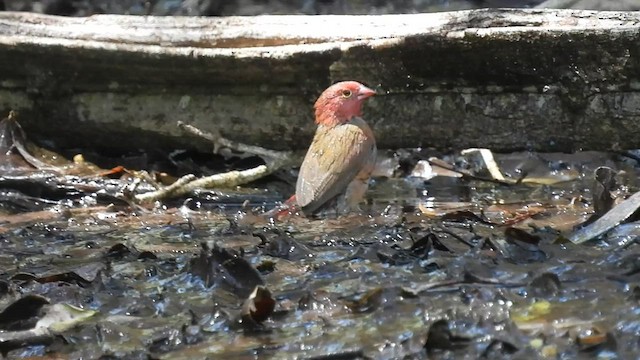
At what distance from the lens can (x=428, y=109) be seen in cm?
661

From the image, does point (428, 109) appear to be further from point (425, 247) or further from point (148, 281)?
point (148, 281)

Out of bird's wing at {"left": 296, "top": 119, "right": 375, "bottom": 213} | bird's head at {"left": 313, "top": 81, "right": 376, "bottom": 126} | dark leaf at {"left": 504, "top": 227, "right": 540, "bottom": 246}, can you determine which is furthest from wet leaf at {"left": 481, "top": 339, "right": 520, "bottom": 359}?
bird's head at {"left": 313, "top": 81, "right": 376, "bottom": 126}

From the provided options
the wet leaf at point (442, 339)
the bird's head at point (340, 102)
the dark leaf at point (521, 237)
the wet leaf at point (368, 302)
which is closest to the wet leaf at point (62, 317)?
the wet leaf at point (368, 302)

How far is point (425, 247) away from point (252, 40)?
296 cm

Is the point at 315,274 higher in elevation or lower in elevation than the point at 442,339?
lower

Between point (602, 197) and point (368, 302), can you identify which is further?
point (602, 197)

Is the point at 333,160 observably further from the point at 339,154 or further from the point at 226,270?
the point at 226,270

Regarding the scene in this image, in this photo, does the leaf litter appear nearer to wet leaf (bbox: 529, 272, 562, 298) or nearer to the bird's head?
wet leaf (bbox: 529, 272, 562, 298)

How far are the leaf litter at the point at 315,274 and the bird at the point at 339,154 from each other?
0.25m

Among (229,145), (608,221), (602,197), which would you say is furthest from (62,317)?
(229,145)

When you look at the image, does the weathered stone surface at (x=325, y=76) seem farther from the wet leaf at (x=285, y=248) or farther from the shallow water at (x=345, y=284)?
the wet leaf at (x=285, y=248)

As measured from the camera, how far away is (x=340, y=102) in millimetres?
6547

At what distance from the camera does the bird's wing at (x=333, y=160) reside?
646cm

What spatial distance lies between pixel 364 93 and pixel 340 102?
0.19 m
